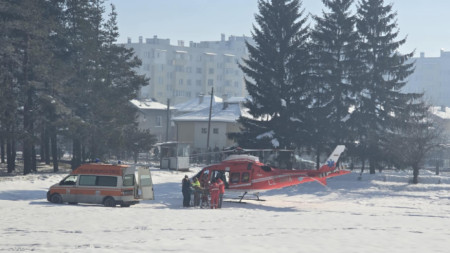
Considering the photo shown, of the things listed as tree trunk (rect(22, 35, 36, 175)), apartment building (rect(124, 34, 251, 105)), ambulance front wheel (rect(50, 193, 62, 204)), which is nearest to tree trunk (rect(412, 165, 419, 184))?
tree trunk (rect(22, 35, 36, 175))

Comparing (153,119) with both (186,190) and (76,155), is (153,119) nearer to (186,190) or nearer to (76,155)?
(76,155)

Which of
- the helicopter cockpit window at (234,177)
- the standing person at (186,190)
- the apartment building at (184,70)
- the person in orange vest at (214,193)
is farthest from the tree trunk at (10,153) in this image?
the apartment building at (184,70)

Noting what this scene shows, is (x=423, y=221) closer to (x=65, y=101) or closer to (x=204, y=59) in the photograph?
(x=65, y=101)

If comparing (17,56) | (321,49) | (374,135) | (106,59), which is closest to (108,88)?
(106,59)

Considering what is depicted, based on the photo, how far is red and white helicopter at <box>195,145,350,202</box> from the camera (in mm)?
31781

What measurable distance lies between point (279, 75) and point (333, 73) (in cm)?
468

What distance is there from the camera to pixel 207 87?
544 ft

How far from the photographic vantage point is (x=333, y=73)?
167ft

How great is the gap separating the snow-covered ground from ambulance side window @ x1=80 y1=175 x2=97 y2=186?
72.9 inches

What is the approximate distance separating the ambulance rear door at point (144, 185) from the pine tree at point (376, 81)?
85.6 feet

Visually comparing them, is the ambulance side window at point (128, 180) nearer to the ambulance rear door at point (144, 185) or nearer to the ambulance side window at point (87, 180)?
the ambulance rear door at point (144, 185)

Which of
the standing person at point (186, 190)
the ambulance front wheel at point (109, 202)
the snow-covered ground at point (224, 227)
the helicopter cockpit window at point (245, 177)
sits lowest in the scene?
the snow-covered ground at point (224, 227)

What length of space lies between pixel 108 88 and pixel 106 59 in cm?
254

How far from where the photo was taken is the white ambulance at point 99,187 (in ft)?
90.4
